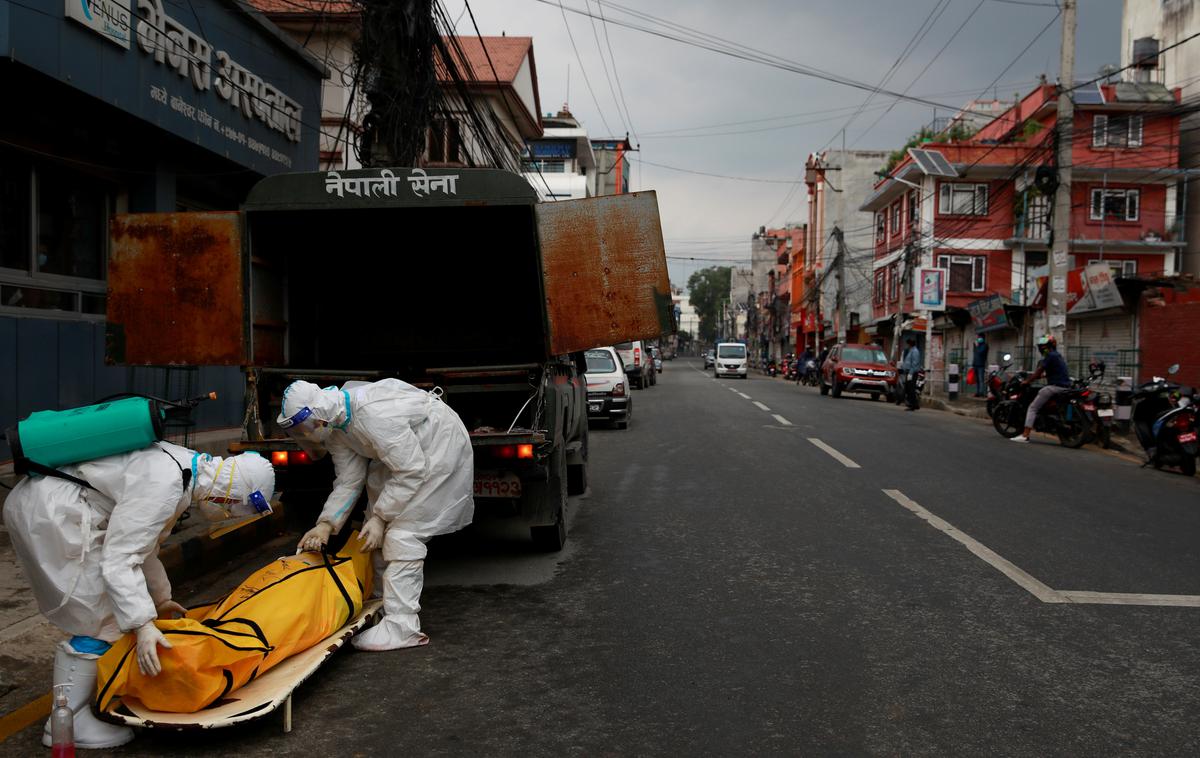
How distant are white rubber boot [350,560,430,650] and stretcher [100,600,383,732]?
0.60 meters

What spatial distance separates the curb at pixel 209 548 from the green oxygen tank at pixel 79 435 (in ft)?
9.87

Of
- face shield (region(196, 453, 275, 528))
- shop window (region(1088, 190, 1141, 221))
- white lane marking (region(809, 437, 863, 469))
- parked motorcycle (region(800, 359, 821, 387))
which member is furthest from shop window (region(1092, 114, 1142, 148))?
face shield (region(196, 453, 275, 528))

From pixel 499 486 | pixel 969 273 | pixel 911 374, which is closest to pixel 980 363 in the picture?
pixel 911 374

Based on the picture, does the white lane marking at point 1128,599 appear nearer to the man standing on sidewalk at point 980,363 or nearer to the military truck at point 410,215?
the military truck at point 410,215

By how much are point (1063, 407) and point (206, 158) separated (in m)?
13.5

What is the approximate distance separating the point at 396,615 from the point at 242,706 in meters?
1.20

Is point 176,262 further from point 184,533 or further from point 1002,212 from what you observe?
point 1002,212

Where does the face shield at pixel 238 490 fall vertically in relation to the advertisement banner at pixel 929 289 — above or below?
below

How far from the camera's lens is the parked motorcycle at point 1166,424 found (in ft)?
38.8

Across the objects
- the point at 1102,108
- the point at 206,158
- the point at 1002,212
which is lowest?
the point at 206,158

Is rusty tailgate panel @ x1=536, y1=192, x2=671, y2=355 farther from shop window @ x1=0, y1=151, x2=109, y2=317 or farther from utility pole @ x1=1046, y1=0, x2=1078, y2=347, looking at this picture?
utility pole @ x1=1046, y1=0, x2=1078, y2=347

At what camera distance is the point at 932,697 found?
13.4 ft

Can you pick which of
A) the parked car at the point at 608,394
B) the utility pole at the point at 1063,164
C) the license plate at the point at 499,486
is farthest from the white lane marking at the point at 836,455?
the utility pole at the point at 1063,164

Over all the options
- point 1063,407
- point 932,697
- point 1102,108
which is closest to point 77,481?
point 932,697
